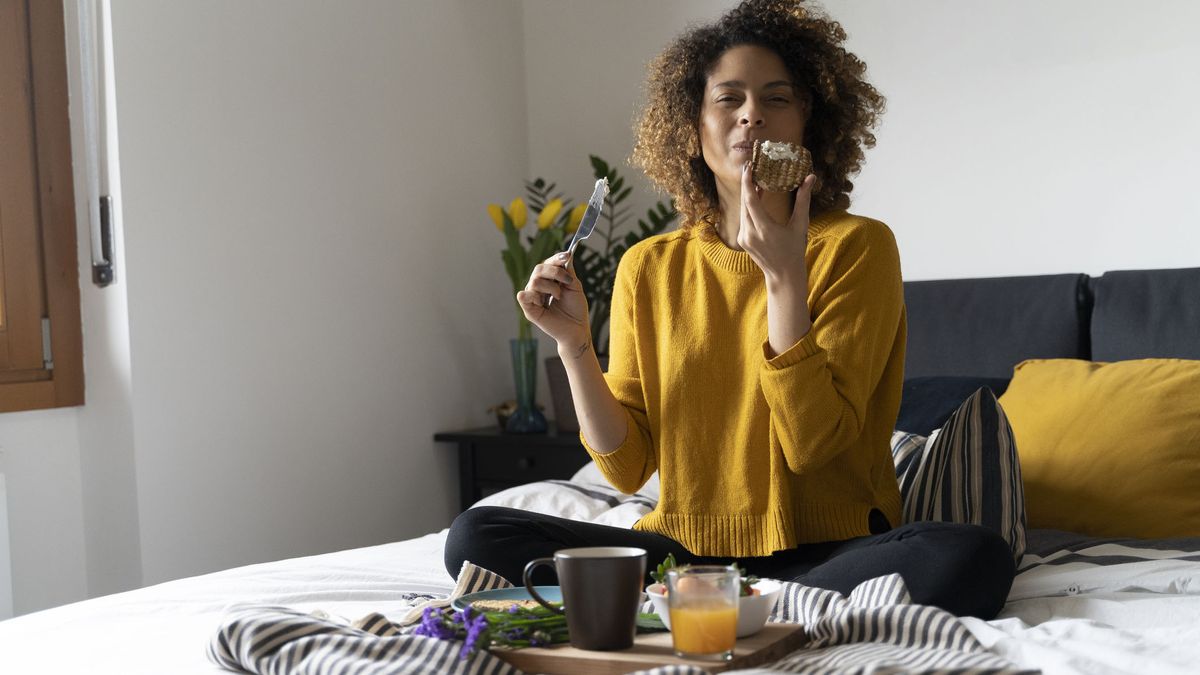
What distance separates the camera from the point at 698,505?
1.69m

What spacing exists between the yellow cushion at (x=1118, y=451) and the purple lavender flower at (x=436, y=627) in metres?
1.19

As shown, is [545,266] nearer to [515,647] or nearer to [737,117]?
[737,117]

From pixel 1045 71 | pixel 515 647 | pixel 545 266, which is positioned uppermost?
pixel 1045 71

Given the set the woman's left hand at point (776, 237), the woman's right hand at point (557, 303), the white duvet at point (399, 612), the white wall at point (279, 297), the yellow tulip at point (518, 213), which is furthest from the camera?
the yellow tulip at point (518, 213)

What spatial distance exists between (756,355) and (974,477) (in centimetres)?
40

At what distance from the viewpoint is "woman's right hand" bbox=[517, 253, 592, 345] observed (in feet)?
5.28

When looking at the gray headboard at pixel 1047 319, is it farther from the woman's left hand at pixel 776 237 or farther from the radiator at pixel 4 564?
the radiator at pixel 4 564

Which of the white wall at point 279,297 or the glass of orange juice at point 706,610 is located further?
the white wall at point 279,297

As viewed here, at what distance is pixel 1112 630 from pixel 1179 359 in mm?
1040

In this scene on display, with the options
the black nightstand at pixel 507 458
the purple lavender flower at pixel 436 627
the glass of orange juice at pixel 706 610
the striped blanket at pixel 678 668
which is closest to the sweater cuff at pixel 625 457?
the striped blanket at pixel 678 668

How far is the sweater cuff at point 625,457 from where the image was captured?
177 cm

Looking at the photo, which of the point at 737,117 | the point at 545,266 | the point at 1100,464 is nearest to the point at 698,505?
the point at 545,266

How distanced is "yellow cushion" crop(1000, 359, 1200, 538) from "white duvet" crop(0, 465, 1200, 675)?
195 millimetres

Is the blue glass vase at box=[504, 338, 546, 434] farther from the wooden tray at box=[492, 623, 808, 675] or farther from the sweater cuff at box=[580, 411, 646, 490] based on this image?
the wooden tray at box=[492, 623, 808, 675]
